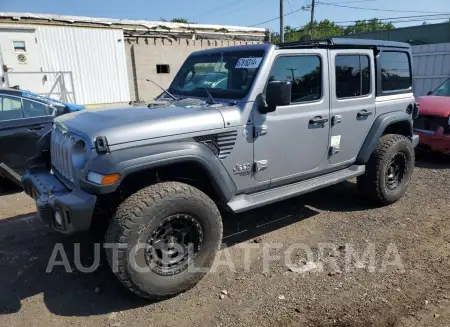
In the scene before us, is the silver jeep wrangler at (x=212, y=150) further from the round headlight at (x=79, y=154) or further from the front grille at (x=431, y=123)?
the front grille at (x=431, y=123)

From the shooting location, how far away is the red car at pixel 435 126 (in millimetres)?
6488

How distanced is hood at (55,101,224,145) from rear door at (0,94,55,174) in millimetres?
2349

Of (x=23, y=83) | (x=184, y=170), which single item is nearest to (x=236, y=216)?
(x=184, y=170)

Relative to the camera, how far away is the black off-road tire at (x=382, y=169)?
449 cm

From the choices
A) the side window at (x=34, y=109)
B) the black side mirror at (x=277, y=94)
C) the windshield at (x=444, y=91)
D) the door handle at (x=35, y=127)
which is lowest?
the door handle at (x=35, y=127)

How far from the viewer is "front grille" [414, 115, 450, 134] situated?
6508 mm

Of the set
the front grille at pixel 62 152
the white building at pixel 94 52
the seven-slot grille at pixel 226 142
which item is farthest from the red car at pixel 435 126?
the white building at pixel 94 52

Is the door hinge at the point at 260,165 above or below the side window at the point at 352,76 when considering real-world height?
below

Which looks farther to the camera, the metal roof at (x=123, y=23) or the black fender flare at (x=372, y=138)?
the metal roof at (x=123, y=23)

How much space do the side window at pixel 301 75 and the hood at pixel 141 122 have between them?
87cm

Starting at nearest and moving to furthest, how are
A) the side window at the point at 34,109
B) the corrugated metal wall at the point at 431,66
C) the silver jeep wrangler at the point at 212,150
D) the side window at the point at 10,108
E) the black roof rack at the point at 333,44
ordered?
the silver jeep wrangler at the point at 212,150 < the black roof rack at the point at 333,44 < the side window at the point at 10,108 < the side window at the point at 34,109 < the corrugated metal wall at the point at 431,66

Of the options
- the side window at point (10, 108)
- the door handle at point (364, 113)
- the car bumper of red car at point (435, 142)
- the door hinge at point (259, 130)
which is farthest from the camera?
the car bumper of red car at point (435, 142)

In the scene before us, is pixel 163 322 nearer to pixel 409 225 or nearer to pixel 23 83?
pixel 409 225

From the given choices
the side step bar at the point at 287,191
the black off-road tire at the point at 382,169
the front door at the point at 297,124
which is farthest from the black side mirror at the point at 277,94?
the black off-road tire at the point at 382,169
